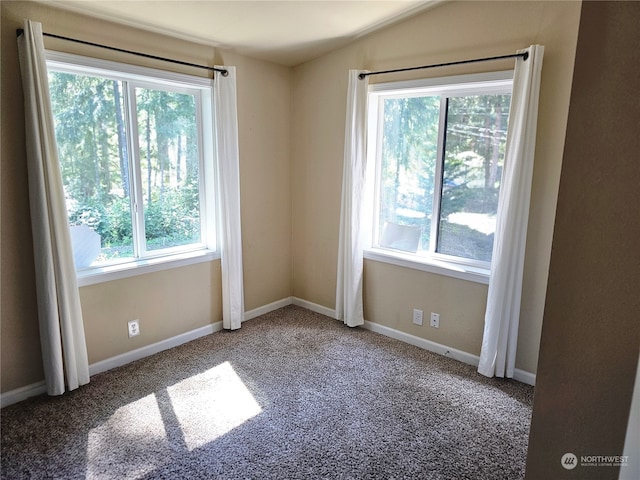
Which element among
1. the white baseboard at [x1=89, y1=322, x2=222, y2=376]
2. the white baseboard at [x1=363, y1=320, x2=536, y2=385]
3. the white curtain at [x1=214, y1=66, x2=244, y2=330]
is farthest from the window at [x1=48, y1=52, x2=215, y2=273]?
the white baseboard at [x1=363, y1=320, x2=536, y2=385]

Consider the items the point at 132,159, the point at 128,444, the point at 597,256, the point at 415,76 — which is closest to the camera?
the point at 597,256

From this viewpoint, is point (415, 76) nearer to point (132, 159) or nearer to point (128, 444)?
point (132, 159)

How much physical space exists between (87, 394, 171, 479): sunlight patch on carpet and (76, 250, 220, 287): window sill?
885 millimetres

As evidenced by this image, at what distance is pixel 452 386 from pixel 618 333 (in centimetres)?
197

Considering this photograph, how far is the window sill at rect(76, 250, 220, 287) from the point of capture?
8.74 feet

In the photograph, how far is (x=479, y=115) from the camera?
289 cm

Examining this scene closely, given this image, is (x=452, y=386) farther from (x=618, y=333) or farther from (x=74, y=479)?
(x=74, y=479)

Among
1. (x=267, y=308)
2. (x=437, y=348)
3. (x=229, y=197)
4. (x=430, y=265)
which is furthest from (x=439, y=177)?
(x=267, y=308)

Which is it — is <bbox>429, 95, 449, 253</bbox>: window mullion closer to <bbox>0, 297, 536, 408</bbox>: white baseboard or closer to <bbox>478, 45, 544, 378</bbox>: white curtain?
<bbox>478, 45, 544, 378</bbox>: white curtain

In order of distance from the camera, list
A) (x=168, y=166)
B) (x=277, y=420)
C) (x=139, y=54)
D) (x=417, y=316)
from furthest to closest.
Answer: (x=417, y=316)
(x=168, y=166)
(x=139, y=54)
(x=277, y=420)

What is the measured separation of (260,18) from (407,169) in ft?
5.36

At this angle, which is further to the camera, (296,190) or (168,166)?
(296,190)

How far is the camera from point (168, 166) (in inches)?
124

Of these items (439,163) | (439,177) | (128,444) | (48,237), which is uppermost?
(439,163)
